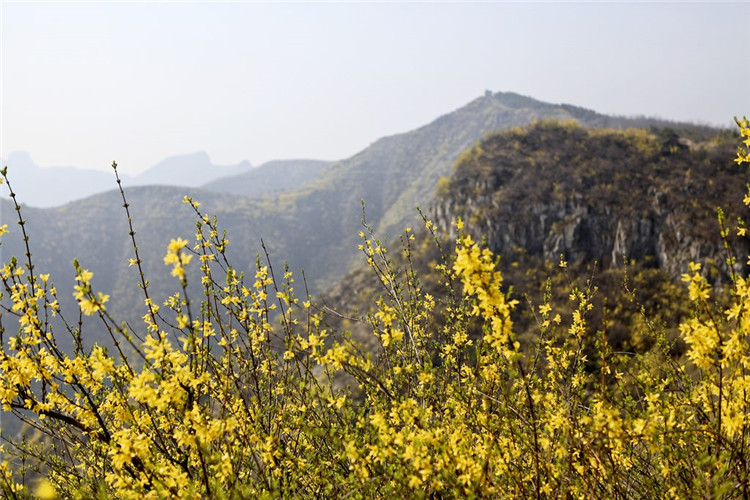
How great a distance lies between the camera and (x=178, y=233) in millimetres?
80500

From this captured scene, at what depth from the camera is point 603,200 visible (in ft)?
111

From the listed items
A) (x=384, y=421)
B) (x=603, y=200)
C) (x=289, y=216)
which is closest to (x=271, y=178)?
(x=289, y=216)

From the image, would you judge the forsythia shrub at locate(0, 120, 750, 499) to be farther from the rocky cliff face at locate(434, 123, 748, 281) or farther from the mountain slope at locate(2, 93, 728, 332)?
the mountain slope at locate(2, 93, 728, 332)

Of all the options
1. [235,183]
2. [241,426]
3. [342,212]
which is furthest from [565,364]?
[235,183]

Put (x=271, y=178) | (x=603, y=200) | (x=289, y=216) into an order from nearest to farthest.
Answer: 1. (x=603, y=200)
2. (x=289, y=216)
3. (x=271, y=178)

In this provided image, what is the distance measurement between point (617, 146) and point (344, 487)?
4781 centimetres

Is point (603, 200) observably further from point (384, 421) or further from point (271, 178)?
point (271, 178)

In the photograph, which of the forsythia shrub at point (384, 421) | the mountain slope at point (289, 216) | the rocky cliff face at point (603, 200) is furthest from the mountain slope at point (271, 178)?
the forsythia shrub at point (384, 421)

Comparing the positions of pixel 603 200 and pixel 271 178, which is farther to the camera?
pixel 271 178

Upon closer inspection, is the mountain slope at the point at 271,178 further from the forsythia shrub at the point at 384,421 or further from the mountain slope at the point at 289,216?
the forsythia shrub at the point at 384,421

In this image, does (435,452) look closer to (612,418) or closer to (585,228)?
(612,418)

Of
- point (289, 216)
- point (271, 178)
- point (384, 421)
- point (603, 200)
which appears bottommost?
point (603, 200)

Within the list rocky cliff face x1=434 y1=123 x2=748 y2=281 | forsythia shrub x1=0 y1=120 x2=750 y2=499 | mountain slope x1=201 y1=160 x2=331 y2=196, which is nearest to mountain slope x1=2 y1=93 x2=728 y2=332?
rocky cliff face x1=434 y1=123 x2=748 y2=281

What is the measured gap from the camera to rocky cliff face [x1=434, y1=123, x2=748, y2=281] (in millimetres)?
29609
